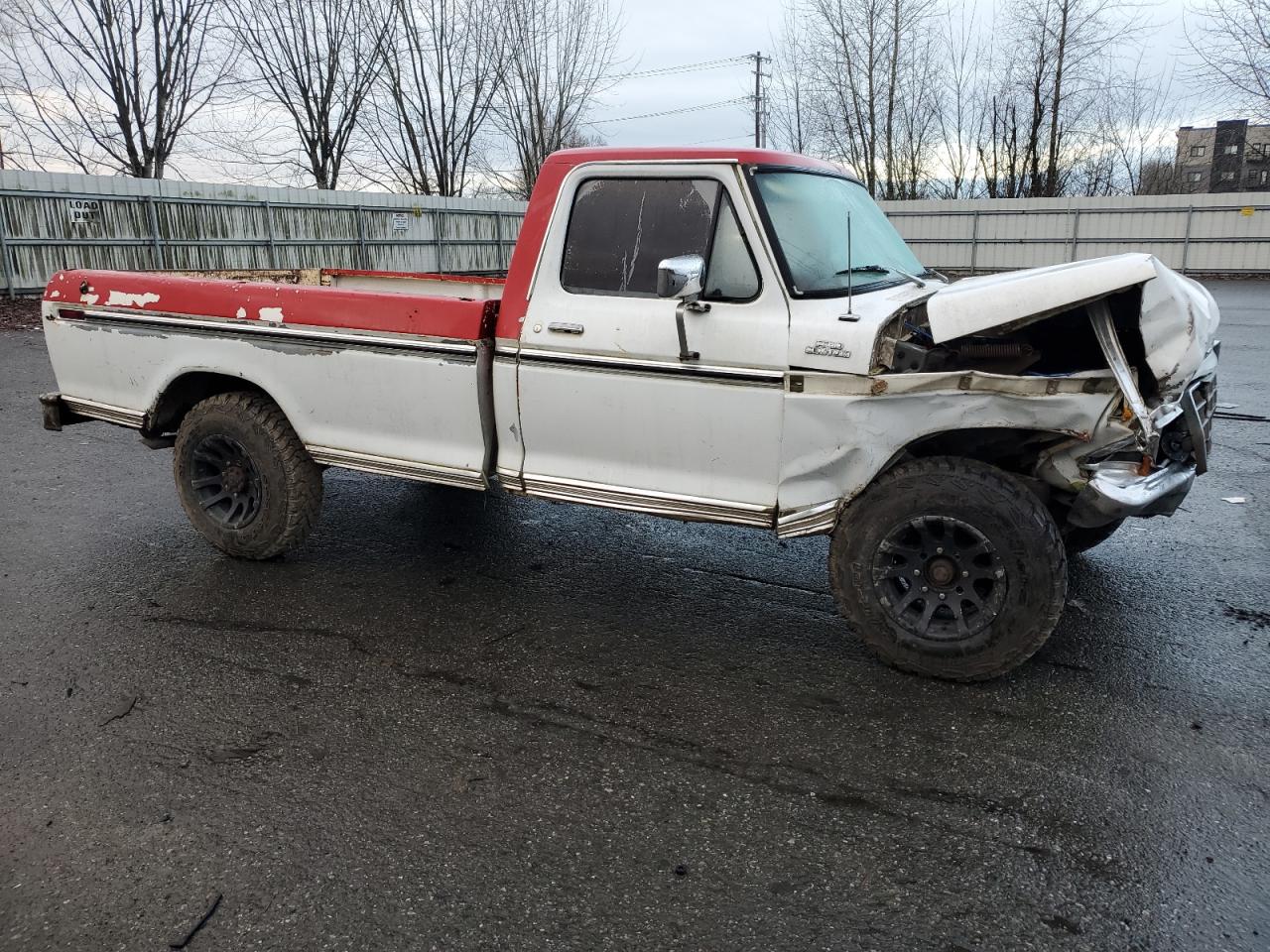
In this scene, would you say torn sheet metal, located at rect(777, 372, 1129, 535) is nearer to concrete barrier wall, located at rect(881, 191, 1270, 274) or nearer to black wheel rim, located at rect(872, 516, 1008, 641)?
black wheel rim, located at rect(872, 516, 1008, 641)

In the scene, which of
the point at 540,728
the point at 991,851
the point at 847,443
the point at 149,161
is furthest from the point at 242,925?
the point at 149,161

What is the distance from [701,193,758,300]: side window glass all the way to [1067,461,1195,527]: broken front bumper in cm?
148

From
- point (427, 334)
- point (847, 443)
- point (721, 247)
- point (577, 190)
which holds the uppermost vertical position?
point (577, 190)

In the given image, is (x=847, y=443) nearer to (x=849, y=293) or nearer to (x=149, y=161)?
(x=849, y=293)

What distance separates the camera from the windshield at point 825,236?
3.87m

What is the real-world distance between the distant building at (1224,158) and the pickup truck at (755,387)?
2724 cm

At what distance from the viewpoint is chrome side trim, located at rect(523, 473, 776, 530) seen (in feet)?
12.9

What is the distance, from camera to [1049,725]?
3.38 metres

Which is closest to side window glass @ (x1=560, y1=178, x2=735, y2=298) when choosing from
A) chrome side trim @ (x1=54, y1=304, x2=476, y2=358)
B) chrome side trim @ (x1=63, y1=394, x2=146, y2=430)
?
chrome side trim @ (x1=54, y1=304, x2=476, y2=358)

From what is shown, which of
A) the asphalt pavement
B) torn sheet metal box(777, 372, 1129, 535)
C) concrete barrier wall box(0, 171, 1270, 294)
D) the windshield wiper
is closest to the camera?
the asphalt pavement

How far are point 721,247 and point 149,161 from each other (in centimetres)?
2506

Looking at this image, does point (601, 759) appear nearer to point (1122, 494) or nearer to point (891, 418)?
point (891, 418)

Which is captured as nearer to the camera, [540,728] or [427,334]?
[540,728]

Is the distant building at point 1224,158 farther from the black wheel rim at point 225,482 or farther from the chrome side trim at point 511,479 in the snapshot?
the black wheel rim at point 225,482
